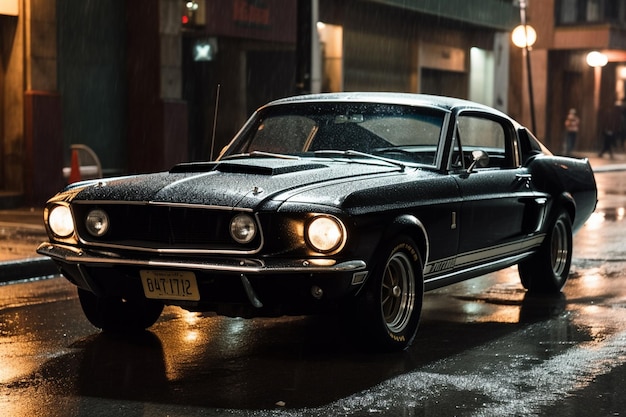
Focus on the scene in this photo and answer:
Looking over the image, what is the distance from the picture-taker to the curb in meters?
11.2

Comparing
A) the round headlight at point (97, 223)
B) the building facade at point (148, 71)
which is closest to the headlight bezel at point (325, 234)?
the round headlight at point (97, 223)

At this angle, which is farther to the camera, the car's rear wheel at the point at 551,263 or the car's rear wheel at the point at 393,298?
the car's rear wheel at the point at 551,263

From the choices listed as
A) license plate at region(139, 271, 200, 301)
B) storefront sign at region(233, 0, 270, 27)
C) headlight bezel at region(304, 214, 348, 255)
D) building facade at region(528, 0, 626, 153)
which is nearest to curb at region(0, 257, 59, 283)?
license plate at region(139, 271, 200, 301)

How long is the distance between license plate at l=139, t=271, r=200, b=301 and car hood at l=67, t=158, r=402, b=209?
40 centimetres

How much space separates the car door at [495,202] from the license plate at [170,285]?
81.2 inches

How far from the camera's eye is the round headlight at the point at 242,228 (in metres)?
6.80

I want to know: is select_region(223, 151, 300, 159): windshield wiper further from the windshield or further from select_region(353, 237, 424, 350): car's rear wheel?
select_region(353, 237, 424, 350): car's rear wheel

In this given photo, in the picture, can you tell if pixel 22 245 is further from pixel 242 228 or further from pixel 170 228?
pixel 242 228

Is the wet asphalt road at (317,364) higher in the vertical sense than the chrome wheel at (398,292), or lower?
lower

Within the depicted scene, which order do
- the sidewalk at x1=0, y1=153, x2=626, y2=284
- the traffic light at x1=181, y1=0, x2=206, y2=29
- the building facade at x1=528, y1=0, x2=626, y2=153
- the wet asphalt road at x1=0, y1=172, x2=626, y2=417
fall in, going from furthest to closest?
the building facade at x1=528, y1=0, x2=626, y2=153
the traffic light at x1=181, y1=0, x2=206, y2=29
the sidewalk at x1=0, y1=153, x2=626, y2=284
the wet asphalt road at x1=0, y1=172, x2=626, y2=417

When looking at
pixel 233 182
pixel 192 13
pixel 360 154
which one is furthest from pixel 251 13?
pixel 233 182

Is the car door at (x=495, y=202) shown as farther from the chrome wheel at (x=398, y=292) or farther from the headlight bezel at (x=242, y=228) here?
the headlight bezel at (x=242, y=228)

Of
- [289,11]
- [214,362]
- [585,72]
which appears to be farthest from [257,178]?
[585,72]

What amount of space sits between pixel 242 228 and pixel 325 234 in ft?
1.48
